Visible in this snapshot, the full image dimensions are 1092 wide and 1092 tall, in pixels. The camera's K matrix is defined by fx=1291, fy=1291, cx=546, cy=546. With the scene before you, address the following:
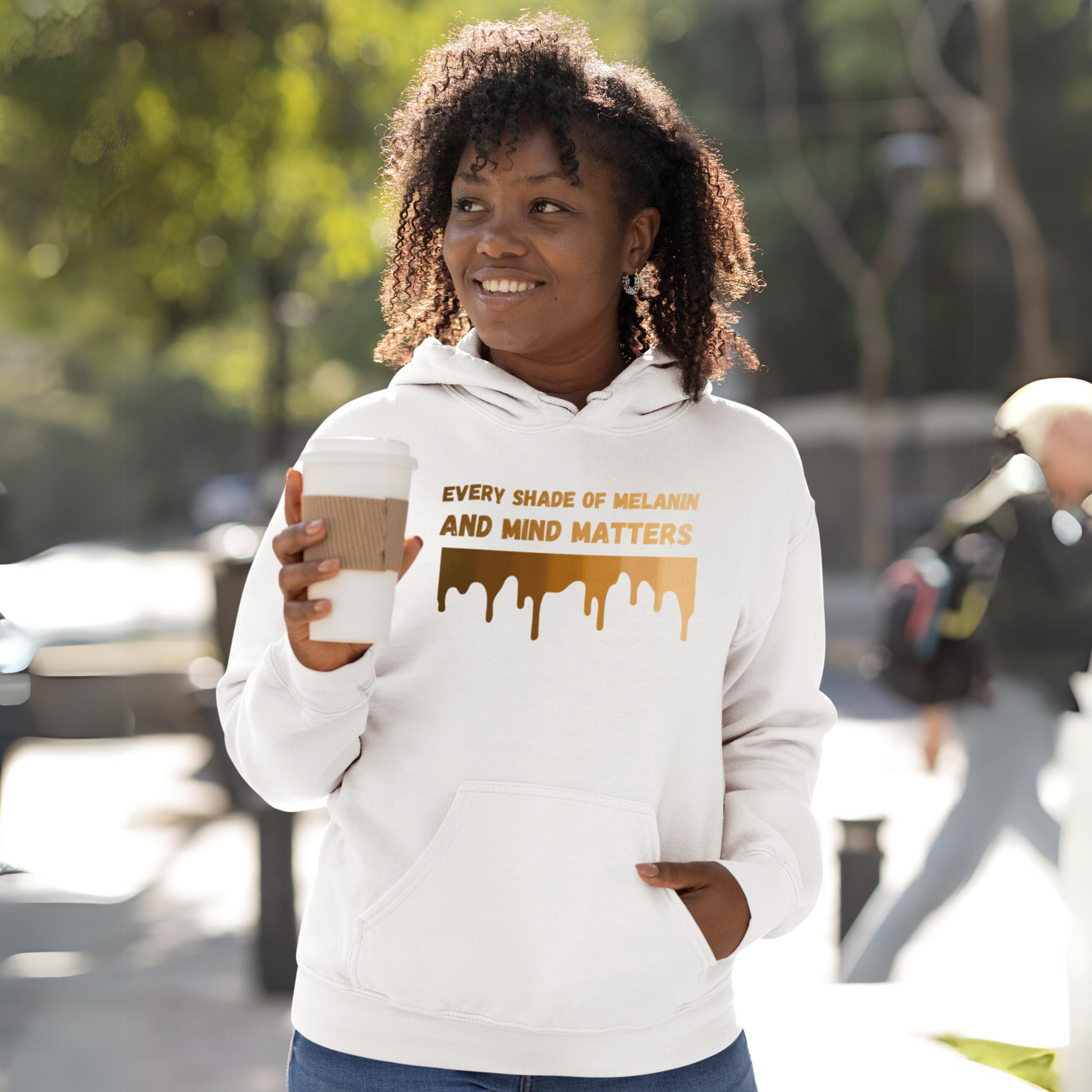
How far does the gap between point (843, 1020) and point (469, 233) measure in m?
2.07

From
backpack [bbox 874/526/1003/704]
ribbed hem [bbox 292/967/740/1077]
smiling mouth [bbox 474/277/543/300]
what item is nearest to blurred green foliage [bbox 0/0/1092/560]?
smiling mouth [bbox 474/277/543/300]

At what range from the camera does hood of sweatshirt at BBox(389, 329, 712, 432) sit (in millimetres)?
1596

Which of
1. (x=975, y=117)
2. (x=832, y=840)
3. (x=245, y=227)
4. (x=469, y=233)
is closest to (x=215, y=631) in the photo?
(x=245, y=227)

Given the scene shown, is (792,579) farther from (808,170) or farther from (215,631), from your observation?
(808,170)

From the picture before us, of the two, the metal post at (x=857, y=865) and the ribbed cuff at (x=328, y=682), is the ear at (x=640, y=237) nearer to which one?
the ribbed cuff at (x=328, y=682)

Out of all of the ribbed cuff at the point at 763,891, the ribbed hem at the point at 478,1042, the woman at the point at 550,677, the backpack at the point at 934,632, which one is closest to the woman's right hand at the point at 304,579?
the woman at the point at 550,677

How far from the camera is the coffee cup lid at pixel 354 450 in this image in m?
1.24

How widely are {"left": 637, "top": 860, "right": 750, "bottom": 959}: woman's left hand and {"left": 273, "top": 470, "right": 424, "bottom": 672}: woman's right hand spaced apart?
44 cm

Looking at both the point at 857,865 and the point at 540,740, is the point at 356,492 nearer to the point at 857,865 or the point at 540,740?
the point at 540,740

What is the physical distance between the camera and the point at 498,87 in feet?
5.20

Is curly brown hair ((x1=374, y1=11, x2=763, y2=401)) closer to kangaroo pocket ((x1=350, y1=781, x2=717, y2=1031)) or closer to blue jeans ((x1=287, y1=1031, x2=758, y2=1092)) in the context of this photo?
kangaroo pocket ((x1=350, y1=781, x2=717, y2=1031))

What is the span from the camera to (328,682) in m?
1.32

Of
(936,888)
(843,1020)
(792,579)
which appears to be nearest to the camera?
(792,579)

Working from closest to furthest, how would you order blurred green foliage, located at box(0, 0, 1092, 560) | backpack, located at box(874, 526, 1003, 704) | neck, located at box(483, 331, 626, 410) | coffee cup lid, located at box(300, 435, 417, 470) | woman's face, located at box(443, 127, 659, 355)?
coffee cup lid, located at box(300, 435, 417, 470)
woman's face, located at box(443, 127, 659, 355)
neck, located at box(483, 331, 626, 410)
blurred green foliage, located at box(0, 0, 1092, 560)
backpack, located at box(874, 526, 1003, 704)
